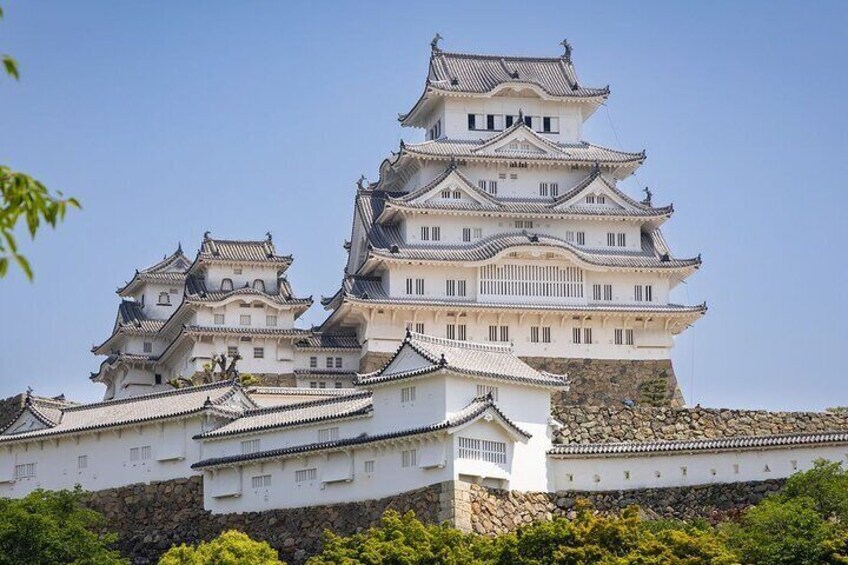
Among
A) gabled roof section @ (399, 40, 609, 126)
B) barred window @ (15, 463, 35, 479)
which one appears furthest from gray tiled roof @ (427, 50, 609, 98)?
barred window @ (15, 463, 35, 479)

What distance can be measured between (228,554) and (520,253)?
24.8 metres

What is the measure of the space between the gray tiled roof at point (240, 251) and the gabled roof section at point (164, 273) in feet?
17.9

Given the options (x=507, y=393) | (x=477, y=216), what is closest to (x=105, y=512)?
(x=507, y=393)

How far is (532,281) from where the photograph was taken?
62.1 meters

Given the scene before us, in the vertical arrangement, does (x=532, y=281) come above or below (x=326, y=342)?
above

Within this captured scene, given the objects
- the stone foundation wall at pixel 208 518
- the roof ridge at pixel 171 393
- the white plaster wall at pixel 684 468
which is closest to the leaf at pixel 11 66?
the stone foundation wall at pixel 208 518

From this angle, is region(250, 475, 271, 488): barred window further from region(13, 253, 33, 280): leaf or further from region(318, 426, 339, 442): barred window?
region(13, 253, 33, 280): leaf

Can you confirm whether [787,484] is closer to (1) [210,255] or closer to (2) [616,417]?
(2) [616,417]

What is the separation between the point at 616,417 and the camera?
48656 millimetres

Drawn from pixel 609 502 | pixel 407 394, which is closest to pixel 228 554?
pixel 407 394

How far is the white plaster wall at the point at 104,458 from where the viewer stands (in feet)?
161

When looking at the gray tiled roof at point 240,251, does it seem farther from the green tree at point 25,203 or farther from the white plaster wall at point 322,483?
the green tree at point 25,203

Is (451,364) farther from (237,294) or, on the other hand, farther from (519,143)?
(519,143)

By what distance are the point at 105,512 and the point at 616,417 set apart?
15.5 meters
